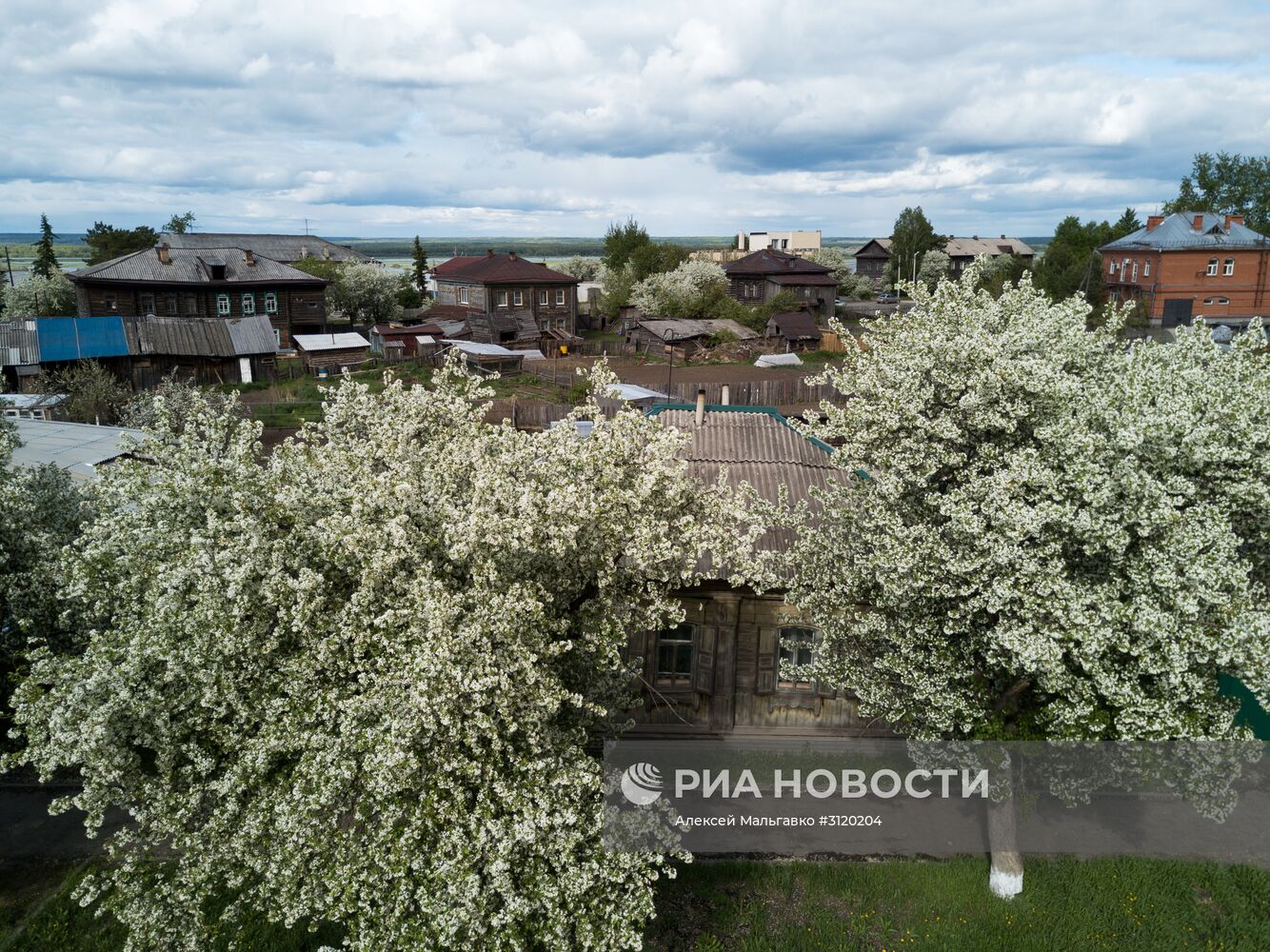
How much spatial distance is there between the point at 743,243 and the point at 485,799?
135282mm

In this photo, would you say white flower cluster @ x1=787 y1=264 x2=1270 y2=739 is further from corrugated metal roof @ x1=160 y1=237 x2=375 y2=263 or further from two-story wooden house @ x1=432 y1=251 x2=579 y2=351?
corrugated metal roof @ x1=160 y1=237 x2=375 y2=263

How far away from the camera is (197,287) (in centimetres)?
5941

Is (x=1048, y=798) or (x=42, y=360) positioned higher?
(x=42, y=360)

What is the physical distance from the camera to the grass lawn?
11.7m

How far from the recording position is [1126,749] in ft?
35.4

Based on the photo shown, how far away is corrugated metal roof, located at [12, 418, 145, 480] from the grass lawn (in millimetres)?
11916

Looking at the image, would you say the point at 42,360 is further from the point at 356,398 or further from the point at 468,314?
the point at 356,398

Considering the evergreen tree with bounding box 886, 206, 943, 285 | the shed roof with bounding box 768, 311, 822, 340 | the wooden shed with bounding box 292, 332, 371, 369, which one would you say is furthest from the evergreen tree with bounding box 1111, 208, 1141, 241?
the wooden shed with bounding box 292, 332, 371, 369

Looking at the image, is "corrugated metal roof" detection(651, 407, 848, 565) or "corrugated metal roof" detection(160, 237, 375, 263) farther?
"corrugated metal roof" detection(160, 237, 375, 263)

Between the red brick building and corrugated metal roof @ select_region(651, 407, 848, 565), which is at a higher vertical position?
the red brick building

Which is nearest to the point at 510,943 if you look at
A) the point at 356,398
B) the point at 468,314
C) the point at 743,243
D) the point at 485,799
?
the point at 485,799

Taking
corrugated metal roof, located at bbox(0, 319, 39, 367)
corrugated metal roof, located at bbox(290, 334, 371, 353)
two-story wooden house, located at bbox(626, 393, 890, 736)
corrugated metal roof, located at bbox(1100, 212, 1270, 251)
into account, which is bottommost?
two-story wooden house, located at bbox(626, 393, 890, 736)

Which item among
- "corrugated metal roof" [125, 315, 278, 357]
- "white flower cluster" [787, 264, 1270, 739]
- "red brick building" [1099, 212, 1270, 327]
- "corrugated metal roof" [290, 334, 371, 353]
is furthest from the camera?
"red brick building" [1099, 212, 1270, 327]
